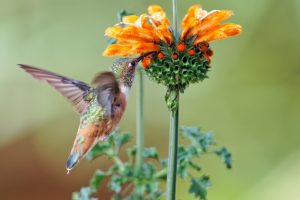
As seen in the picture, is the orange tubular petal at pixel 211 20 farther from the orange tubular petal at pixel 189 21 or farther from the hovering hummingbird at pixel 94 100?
the hovering hummingbird at pixel 94 100

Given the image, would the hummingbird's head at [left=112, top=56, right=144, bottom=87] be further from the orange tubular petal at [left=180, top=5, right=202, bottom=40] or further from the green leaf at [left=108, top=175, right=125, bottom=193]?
the green leaf at [left=108, top=175, right=125, bottom=193]

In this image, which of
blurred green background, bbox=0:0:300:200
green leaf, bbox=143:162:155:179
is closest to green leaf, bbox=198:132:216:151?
green leaf, bbox=143:162:155:179

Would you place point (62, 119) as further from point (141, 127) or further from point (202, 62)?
point (202, 62)

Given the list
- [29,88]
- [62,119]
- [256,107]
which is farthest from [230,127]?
[29,88]

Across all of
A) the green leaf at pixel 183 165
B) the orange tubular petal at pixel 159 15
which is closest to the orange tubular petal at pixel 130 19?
the orange tubular petal at pixel 159 15

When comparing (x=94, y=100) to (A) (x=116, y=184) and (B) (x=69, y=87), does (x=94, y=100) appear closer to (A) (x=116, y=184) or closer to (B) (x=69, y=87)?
(B) (x=69, y=87)

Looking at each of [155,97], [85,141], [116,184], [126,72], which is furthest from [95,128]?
[155,97]
